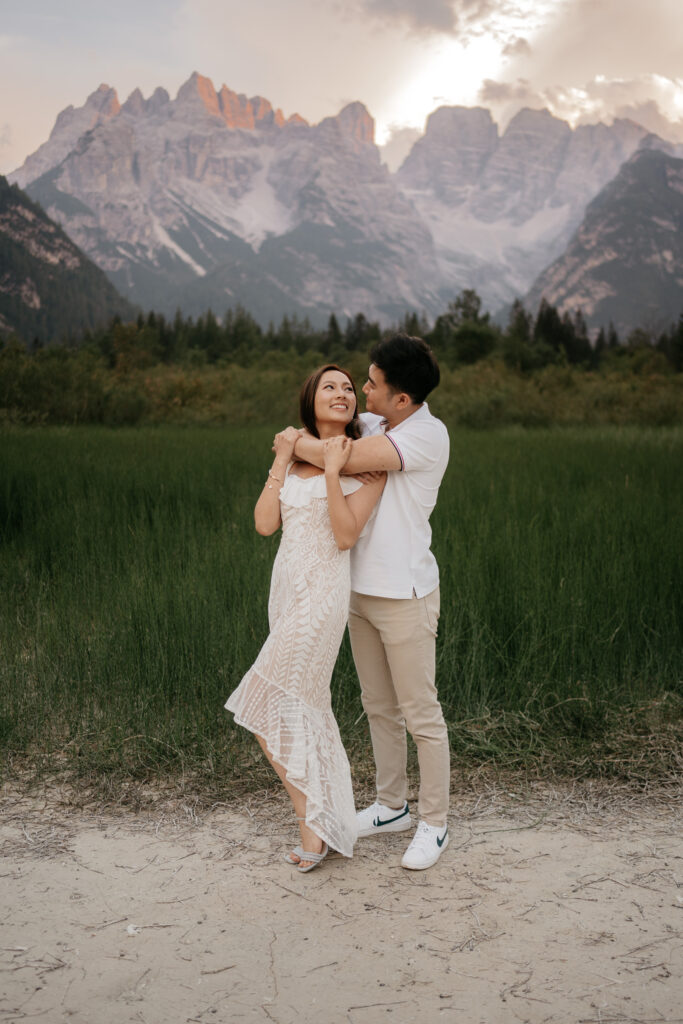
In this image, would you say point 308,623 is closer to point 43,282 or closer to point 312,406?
point 312,406

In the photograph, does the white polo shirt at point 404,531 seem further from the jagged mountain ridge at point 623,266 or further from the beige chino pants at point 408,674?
the jagged mountain ridge at point 623,266

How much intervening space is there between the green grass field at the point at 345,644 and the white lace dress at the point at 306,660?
94 cm

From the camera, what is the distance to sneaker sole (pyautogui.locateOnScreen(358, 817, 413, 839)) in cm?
311

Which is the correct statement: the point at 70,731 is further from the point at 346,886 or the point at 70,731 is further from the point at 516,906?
the point at 516,906

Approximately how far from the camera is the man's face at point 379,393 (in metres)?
2.74

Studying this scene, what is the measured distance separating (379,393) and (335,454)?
0.93 ft

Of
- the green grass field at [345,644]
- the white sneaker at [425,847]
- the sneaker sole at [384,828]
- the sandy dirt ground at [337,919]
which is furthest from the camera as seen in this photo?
the green grass field at [345,644]

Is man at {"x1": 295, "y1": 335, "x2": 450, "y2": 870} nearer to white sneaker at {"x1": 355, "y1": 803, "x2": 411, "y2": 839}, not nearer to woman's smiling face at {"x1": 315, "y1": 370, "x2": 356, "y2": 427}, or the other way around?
woman's smiling face at {"x1": 315, "y1": 370, "x2": 356, "y2": 427}

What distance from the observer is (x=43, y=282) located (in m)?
73.0

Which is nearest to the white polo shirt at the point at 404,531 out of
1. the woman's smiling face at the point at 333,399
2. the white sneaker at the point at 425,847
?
the woman's smiling face at the point at 333,399

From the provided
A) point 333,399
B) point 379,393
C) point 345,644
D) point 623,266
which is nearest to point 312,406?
point 333,399

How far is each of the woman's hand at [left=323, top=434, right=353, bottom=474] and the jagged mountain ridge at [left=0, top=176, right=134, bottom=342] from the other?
47.6 meters

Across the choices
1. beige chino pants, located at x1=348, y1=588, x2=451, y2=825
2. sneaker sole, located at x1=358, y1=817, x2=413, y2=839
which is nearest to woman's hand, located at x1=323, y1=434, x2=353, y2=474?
beige chino pants, located at x1=348, y1=588, x2=451, y2=825

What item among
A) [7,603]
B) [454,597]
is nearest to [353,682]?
[454,597]
